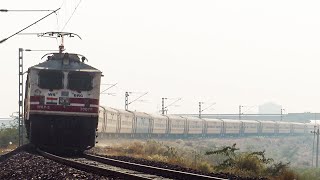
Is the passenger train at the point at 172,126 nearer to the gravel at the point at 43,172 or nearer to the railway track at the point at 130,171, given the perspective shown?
the railway track at the point at 130,171

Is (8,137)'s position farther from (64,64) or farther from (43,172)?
(43,172)

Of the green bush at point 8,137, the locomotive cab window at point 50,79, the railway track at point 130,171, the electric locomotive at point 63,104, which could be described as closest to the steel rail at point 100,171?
the railway track at point 130,171

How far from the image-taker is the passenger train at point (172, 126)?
177 feet

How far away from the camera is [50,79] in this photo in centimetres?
2478

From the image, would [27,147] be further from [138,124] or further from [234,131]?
[234,131]

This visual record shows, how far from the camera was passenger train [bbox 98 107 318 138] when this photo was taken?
53.8 metres

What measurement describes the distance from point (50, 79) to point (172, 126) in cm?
5298

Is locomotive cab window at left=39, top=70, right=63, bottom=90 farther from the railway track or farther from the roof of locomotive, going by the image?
the railway track

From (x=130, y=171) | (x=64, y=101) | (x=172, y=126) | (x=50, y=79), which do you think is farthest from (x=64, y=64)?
(x=172, y=126)

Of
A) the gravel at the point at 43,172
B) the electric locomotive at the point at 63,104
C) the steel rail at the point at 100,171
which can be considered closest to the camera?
the steel rail at the point at 100,171

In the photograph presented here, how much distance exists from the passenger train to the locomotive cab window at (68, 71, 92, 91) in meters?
21.7

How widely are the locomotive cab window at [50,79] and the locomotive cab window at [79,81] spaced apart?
397mm

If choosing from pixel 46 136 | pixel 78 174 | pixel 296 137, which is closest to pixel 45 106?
pixel 46 136

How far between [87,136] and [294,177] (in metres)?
8.64
